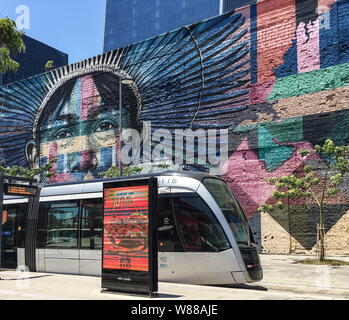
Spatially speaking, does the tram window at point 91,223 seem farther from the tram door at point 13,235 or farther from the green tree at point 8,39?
the green tree at point 8,39

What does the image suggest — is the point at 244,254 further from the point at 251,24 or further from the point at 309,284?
the point at 251,24

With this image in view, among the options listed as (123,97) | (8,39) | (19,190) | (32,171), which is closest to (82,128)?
(123,97)

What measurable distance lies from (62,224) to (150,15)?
435 ft

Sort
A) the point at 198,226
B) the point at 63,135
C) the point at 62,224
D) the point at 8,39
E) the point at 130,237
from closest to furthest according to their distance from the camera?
the point at 130,237 < the point at 198,226 < the point at 62,224 < the point at 8,39 < the point at 63,135

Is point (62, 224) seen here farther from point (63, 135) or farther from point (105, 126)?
point (63, 135)

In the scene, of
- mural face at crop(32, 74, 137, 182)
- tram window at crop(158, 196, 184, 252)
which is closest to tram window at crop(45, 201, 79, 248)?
tram window at crop(158, 196, 184, 252)

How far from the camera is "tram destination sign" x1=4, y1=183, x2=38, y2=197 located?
1253 centimetres

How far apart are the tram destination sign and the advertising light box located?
449cm

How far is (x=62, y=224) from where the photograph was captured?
13219 mm

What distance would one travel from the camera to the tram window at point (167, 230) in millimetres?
10728

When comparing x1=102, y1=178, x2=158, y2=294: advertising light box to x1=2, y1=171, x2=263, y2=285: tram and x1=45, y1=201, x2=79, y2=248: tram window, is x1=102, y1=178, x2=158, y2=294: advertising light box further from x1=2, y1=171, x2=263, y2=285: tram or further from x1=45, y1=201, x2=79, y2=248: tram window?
x1=45, y1=201, x2=79, y2=248: tram window

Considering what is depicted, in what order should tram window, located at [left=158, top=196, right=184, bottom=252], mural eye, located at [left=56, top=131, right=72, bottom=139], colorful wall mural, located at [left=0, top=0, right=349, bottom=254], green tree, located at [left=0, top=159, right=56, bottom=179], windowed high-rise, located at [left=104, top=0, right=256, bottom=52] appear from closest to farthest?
tram window, located at [left=158, top=196, right=184, bottom=252] → colorful wall mural, located at [left=0, top=0, right=349, bottom=254] → green tree, located at [left=0, top=159, right=56, bottom=179] → mural eye, located at [left=56, top=131, right=72, bottom=139] → windowed high-rise, located at [left=104, top=0, right=256, bottom=52]

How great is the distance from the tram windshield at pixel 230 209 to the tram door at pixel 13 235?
6938mm
